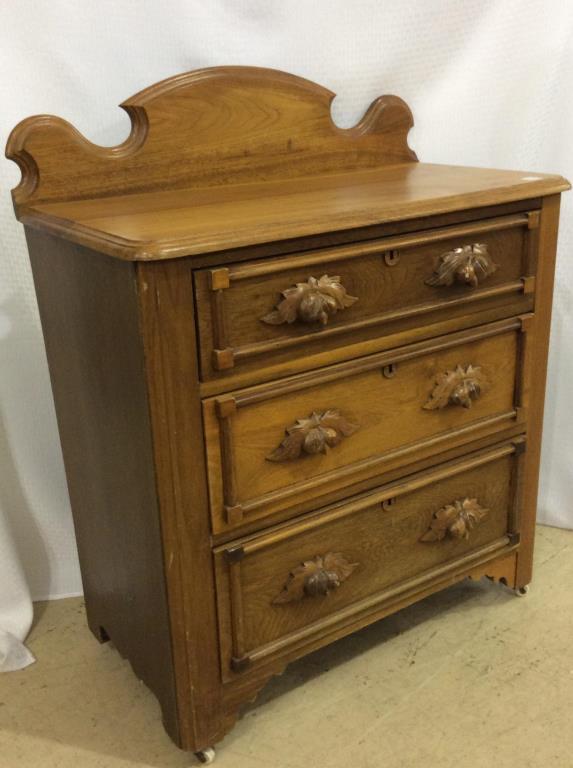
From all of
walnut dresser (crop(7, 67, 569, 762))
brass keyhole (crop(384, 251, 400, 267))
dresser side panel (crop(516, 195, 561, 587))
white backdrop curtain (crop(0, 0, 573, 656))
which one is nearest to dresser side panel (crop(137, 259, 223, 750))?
walnut dresser (crop(7, 67, 569, 762))

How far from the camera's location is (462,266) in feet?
4.38

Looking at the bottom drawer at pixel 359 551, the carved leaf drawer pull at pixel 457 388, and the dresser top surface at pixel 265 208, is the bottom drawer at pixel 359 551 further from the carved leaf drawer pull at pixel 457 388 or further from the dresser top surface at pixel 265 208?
the dresser top surface at pixel 265 208

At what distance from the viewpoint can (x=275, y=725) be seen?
1.44 meters

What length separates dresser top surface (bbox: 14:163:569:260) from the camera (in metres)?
1.08

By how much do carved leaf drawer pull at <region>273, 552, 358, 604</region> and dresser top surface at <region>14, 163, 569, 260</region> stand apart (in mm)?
555

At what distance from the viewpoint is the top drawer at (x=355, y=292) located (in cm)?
114

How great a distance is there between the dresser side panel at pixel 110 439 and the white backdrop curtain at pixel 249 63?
225 mm

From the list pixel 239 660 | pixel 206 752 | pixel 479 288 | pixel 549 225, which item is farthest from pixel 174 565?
pixel 549 225

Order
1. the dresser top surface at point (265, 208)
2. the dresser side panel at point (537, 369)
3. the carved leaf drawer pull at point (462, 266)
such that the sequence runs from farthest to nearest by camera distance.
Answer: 1. the dresser side panel at point (537, 369)
2. the carved leaf drawer pull at point (462, 266)
3. the dresser top surface at point (265, 208)

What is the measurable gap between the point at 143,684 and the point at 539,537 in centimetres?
102

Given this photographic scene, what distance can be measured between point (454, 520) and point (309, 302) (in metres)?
0.59

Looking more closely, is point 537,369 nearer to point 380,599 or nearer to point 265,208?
point 380,599

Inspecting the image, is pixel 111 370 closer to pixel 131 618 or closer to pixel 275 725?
pixel 131 618

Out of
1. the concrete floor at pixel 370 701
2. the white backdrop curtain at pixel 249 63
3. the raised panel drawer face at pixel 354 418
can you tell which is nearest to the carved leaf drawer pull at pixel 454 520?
the raised panel drawer face at pixel 354 418
